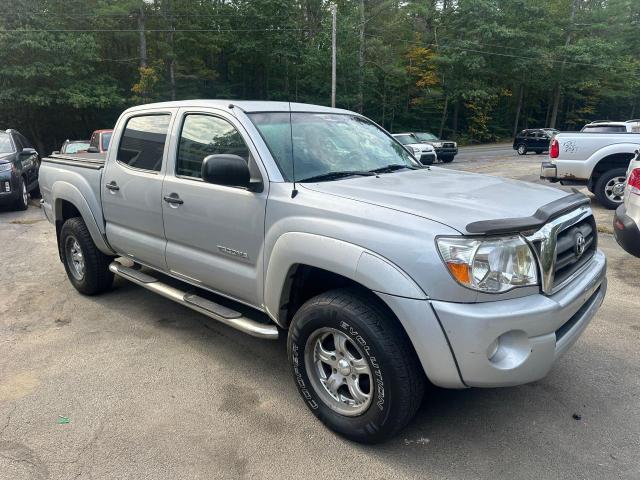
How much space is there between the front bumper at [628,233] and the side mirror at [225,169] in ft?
11.7

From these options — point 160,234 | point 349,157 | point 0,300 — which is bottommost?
point 0,300

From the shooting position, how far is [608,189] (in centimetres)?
945

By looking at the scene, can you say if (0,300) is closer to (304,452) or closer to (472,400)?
(304,452)

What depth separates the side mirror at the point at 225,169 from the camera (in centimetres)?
296

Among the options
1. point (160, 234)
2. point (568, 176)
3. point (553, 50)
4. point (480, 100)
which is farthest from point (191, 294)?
point (553, 50)

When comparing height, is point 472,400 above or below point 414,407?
below

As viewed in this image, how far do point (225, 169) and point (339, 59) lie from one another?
115ft

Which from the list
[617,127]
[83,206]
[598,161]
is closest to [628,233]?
[83,206]

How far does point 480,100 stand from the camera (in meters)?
42.5

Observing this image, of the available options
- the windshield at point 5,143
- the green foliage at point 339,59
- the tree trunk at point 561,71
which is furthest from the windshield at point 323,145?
the tree trunk at point 561,71

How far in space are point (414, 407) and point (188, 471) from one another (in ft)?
4.03

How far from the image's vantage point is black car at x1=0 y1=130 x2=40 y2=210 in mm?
10094

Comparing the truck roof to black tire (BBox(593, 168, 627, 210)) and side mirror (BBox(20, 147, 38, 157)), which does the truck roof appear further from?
side mirror (BBox(20, 147, 38, 157))

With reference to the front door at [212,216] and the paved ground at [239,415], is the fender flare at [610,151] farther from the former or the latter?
A: the front door at [212,216]
